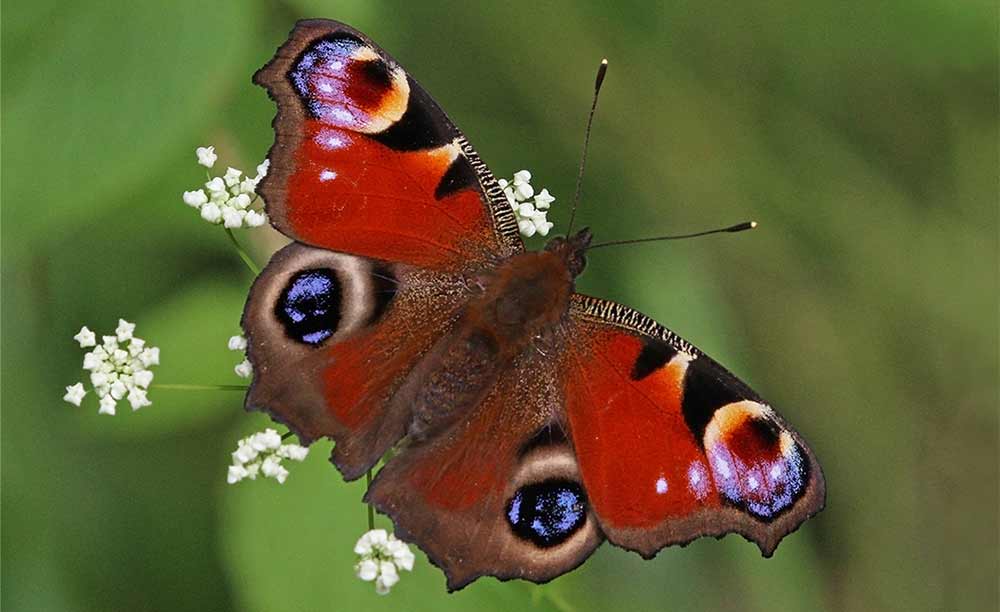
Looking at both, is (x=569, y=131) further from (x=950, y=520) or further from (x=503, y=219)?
(x=950, y=520)

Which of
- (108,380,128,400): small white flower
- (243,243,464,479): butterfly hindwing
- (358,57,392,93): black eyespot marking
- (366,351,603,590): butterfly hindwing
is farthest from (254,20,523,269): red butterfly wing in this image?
(108,380,128,400): small white flower

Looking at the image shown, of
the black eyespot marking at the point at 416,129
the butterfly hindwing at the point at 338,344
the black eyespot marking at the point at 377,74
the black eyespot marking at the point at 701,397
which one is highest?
the black eyespot marking at the point at 377,74

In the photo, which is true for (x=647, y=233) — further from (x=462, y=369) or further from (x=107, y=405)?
(x=107, y=405)

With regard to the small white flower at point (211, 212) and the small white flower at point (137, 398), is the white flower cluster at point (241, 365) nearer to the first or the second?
the small white flower at point (137, 398)

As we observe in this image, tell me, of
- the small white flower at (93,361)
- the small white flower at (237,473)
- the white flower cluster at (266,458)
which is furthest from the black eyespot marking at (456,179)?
the small white flower at (93,361)

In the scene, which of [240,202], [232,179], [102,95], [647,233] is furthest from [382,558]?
[647,233]
